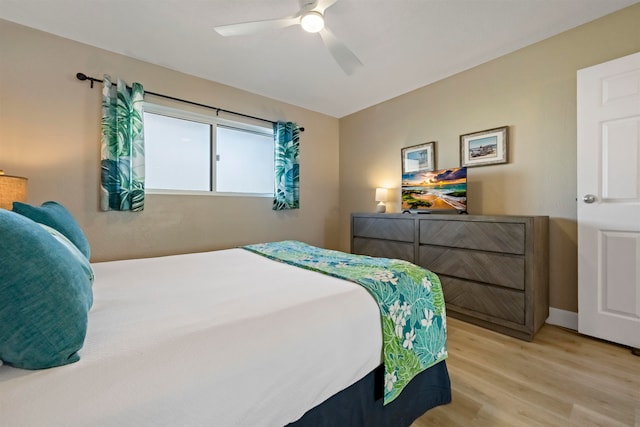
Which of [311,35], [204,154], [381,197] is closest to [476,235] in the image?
[381,197]

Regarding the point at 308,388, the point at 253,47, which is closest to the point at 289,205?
the point at 253,47

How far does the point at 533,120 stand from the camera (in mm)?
2426

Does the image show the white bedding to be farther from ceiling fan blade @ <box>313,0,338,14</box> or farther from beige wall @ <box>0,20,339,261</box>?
ceiling fan blade @ <box>313,0,338,14</box>

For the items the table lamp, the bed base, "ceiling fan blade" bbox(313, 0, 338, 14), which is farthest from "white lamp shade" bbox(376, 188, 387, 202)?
the bed base

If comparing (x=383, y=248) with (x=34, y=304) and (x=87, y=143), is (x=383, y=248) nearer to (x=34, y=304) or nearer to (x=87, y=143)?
(x=34, y=304)

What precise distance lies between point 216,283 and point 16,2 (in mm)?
2620

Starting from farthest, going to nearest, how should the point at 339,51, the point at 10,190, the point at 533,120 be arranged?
1. the point at 533,120
2. the point at 339,51
3. the point at 10,190

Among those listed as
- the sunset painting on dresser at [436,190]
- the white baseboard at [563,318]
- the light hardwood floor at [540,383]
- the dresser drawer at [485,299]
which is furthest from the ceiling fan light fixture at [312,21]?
the white baseboard at [563,318]

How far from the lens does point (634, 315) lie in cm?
187

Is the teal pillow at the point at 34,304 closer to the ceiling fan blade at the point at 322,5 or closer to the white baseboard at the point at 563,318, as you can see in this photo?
the ceiling fan blade at the point at 322,5

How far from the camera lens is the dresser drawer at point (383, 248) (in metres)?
2.82

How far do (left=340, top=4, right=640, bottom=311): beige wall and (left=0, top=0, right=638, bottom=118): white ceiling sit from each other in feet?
0.46

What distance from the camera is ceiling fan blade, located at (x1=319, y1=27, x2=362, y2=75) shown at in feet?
6.28

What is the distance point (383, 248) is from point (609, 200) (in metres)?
1.84
